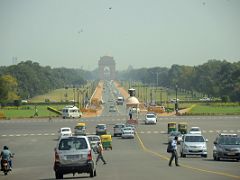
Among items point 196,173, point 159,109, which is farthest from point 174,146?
point 159,109

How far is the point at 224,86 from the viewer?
179 m

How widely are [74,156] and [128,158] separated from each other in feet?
54.9

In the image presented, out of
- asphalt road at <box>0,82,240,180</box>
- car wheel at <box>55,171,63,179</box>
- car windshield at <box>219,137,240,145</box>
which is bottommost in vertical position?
asphalt road at <box>0,82,240,180</box>

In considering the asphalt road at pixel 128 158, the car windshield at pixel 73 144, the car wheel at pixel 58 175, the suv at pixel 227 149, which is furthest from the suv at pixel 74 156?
the suv at pixel 227 149

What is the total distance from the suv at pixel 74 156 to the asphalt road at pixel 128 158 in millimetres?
818

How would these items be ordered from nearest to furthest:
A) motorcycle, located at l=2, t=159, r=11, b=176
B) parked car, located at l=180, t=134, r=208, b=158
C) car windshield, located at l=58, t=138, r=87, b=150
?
car windshield, located at l=58, t=138, r=87, b=150 → motorcycle, located at l=2, t=159, r=11, b=176 → parked car, located at l=180, t=134, r=208, b=158

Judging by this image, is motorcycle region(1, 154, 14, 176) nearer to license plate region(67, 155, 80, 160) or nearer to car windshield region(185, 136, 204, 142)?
license plate region(67, 155, 80, 160)

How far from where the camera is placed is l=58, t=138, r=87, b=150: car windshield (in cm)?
2461

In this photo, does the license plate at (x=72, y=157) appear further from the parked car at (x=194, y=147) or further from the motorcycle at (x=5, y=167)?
the parked car at (x=194, y=147)

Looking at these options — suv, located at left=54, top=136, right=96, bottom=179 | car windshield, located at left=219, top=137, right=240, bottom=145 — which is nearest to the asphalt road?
suv, located at left=54, top=136, right=96, bottom=179

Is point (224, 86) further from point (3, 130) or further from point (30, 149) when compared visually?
point (30, 149)

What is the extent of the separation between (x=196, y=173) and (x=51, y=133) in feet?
175

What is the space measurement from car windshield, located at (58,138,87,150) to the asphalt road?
140 cm

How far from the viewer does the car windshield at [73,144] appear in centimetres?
2461
